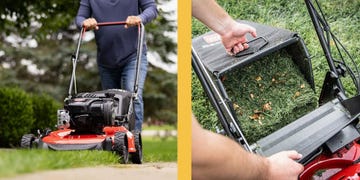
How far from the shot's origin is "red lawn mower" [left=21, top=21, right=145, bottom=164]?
254cm

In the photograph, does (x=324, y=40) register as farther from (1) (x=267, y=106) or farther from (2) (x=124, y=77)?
(2) (x=124, y=77)

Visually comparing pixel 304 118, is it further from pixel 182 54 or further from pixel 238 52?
pixel 182 54

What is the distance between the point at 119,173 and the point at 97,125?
0.42 m

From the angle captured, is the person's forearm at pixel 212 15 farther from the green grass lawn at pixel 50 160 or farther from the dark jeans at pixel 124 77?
the green grass lawn at pixel 50 160

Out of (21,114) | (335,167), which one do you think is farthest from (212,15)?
(21,114)

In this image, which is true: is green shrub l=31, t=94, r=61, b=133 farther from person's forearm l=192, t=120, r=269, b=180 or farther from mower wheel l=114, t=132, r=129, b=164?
person's forearm l=192, t=120, r=269, b=180

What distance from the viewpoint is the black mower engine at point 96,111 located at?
2590 mm

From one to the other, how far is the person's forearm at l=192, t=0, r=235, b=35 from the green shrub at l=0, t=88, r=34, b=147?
9.18ft

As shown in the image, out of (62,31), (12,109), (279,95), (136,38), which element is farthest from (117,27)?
(62,31)

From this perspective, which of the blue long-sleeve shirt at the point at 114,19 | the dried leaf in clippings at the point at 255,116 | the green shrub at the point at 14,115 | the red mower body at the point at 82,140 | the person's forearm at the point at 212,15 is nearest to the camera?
the person's forearm at the point at 212,15

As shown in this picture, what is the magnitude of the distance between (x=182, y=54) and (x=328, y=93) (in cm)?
97

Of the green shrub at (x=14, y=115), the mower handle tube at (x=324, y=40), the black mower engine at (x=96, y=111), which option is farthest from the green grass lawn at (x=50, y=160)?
the green shrub at (x=14, y=115)

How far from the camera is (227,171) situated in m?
2.03

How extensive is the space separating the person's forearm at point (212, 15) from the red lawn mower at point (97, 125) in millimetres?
304
